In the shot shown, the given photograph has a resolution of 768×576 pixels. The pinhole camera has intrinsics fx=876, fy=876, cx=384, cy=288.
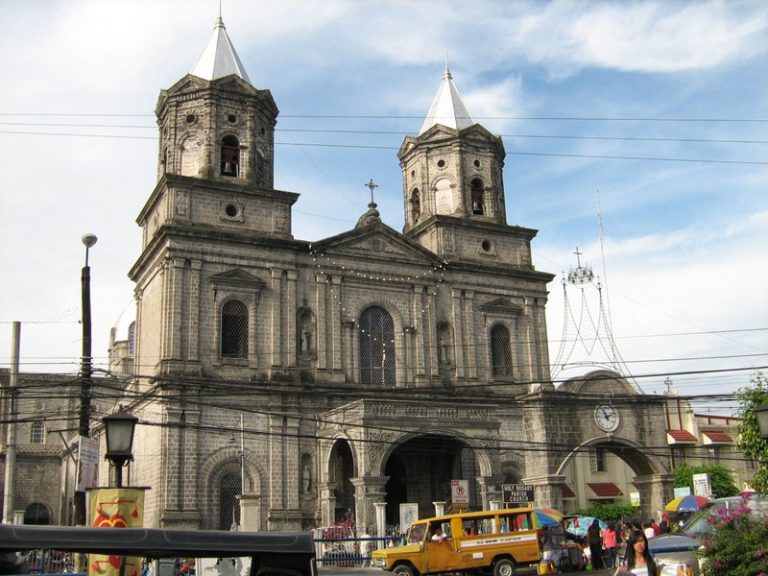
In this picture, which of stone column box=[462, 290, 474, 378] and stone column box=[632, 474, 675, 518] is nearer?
stone column box=[632, 474, 675, 518]

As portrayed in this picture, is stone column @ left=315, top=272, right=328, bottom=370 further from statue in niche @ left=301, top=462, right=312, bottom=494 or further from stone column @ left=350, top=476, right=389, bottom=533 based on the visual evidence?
stone column @ left=350, top=476, right=389, bottom=533

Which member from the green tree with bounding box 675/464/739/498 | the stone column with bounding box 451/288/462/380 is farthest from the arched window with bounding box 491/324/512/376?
the green tree with bounding box 675/464/739/498

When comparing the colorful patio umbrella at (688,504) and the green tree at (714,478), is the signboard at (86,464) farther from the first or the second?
the green tree at (714,478)

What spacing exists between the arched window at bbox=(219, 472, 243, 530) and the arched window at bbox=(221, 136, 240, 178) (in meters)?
11.7

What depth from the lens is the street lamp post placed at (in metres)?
19.3

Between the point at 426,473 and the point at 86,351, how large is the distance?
699 inches

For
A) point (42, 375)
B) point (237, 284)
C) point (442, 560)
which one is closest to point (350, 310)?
point (237, 284)

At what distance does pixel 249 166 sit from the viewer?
34406 millimetres

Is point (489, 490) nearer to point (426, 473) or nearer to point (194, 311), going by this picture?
point (426, 473)

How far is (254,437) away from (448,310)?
33.9 ft

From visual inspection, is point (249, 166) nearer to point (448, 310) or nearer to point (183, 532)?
point (448, 310)

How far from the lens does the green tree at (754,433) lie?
21.2 meters

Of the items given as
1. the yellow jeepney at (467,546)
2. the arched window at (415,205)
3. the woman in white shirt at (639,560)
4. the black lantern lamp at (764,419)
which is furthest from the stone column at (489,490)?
the woman in white shirt at (639,560)

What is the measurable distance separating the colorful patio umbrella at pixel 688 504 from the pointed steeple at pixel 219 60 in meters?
23.0
